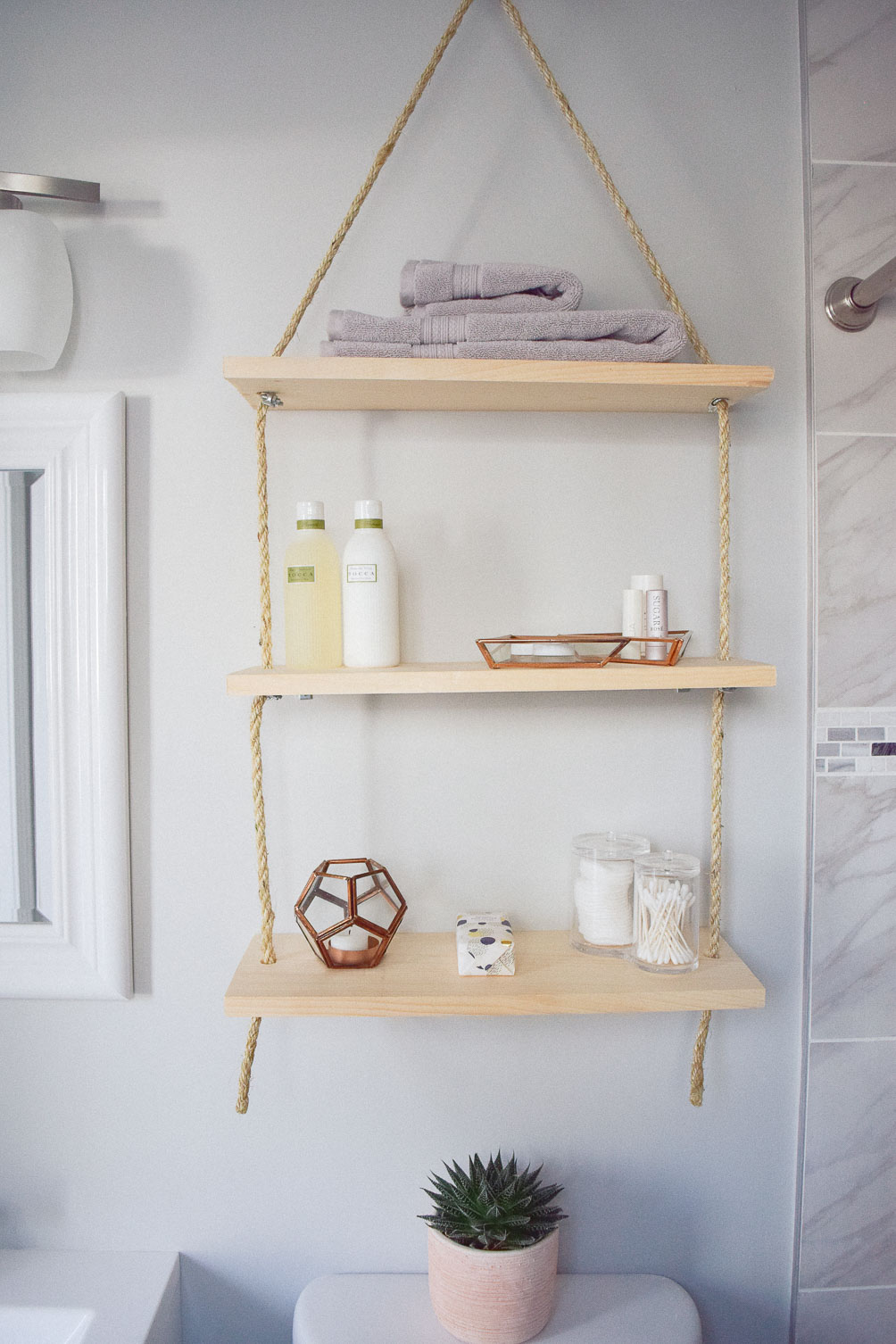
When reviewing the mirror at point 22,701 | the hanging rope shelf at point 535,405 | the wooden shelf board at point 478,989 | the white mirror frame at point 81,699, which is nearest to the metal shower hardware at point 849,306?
the hanging rope shelf at point 535,405

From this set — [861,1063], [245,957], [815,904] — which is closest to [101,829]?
[245,957]

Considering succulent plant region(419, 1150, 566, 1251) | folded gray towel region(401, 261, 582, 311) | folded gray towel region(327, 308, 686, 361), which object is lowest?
succulent plant region(419, 1150, 566, 1251)

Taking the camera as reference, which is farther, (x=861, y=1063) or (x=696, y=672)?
(x=861, y=1063)

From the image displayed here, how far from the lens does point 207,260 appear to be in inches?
41.9

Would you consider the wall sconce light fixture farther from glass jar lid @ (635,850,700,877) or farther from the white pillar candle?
glass jar lid @ (635,850,700,877)

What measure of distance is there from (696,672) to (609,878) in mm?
275

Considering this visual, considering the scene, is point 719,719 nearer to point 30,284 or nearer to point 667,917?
point 667,917

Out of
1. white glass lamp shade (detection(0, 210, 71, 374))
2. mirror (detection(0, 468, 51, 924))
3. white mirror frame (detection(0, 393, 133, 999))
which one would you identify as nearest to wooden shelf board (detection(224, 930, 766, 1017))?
white mirror frame (detection(0, 393, 133, 999))

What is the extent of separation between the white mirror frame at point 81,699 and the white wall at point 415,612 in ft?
0.10

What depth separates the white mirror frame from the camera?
1056 mm

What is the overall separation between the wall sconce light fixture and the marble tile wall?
3.10 ft

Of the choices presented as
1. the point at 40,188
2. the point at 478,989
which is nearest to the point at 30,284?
the point at 40,188

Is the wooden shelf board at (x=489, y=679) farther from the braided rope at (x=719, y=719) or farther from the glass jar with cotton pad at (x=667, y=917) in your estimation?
the glass jar with cotton pad at (x=667, y=917)

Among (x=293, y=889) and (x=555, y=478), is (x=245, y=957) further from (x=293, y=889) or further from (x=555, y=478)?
(x=555, y=478)
